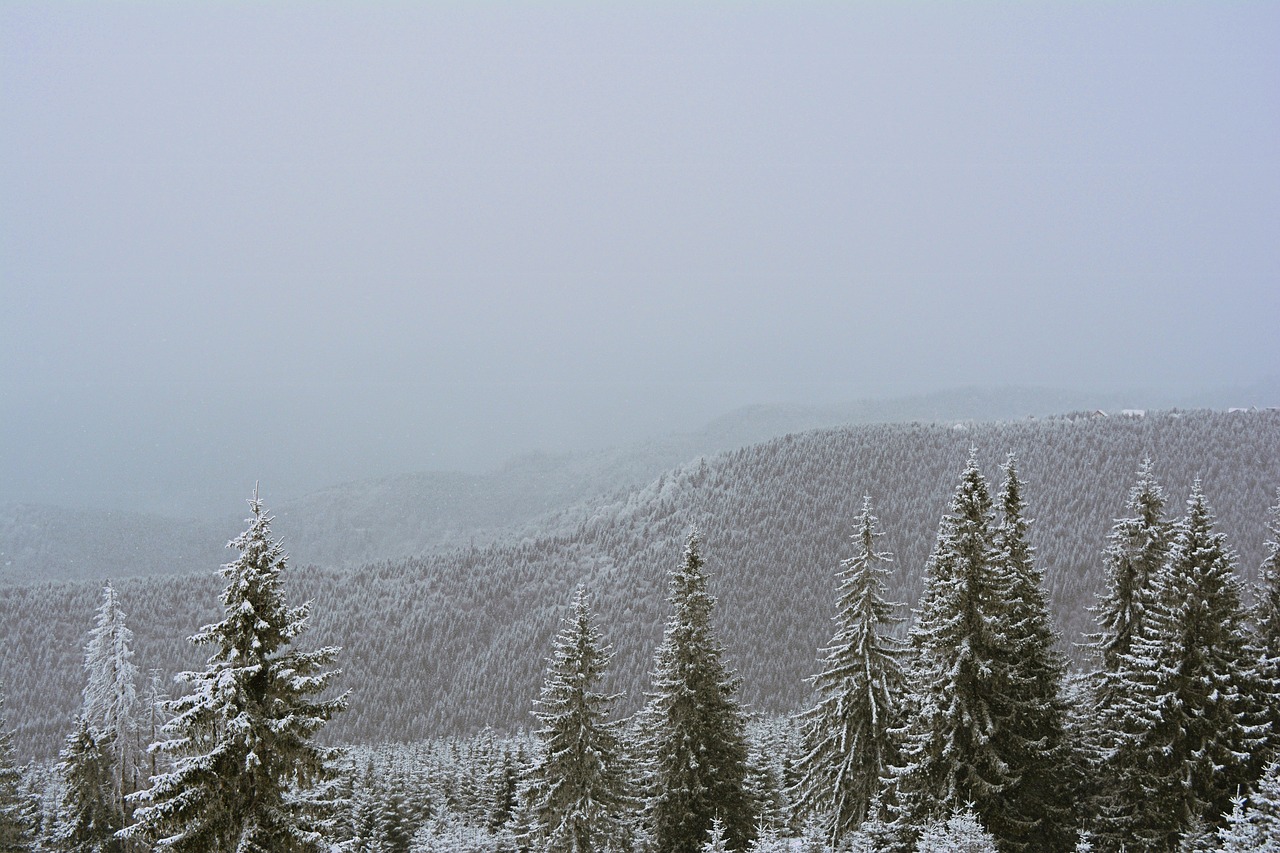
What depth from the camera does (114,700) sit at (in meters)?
38.0

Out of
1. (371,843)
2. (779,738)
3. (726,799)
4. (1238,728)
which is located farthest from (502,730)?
(1238,728)

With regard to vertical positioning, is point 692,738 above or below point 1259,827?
below

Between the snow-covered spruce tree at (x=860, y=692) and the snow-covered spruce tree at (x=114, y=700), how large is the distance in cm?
3040

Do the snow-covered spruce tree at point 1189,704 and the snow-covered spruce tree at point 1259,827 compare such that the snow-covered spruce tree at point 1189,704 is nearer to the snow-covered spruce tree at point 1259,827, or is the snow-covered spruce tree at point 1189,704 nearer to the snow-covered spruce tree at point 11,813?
the snow-covered spruce tree at point 1259,827

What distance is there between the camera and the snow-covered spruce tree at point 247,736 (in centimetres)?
1570

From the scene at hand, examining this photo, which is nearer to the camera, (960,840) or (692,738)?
(960,840)

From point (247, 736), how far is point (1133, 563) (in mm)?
28133

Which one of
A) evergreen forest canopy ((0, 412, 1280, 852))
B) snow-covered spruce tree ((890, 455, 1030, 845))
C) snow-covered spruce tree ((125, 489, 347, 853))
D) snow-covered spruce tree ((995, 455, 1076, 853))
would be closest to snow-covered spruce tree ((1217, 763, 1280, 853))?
evergreen forest canopy ((0, 412, 1280, 852))

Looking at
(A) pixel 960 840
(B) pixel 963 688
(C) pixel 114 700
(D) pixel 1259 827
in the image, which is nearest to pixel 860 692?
(B) pixel 963 688

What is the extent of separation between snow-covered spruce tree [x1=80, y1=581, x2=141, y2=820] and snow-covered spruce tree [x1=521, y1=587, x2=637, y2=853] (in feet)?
68.0

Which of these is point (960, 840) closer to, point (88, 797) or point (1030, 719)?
point (1030, 719)

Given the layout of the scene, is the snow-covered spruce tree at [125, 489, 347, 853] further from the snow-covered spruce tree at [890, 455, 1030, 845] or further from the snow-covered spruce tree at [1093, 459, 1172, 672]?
the snow-covered spruce tree at [1093, 459, 1172, 672]

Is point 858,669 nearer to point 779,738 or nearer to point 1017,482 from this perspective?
point 1017,482

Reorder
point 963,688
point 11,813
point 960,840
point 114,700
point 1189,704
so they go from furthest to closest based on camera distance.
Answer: point 114,700 → point 11,813 → point 963,688 → point 1189,704 → point 960,840
